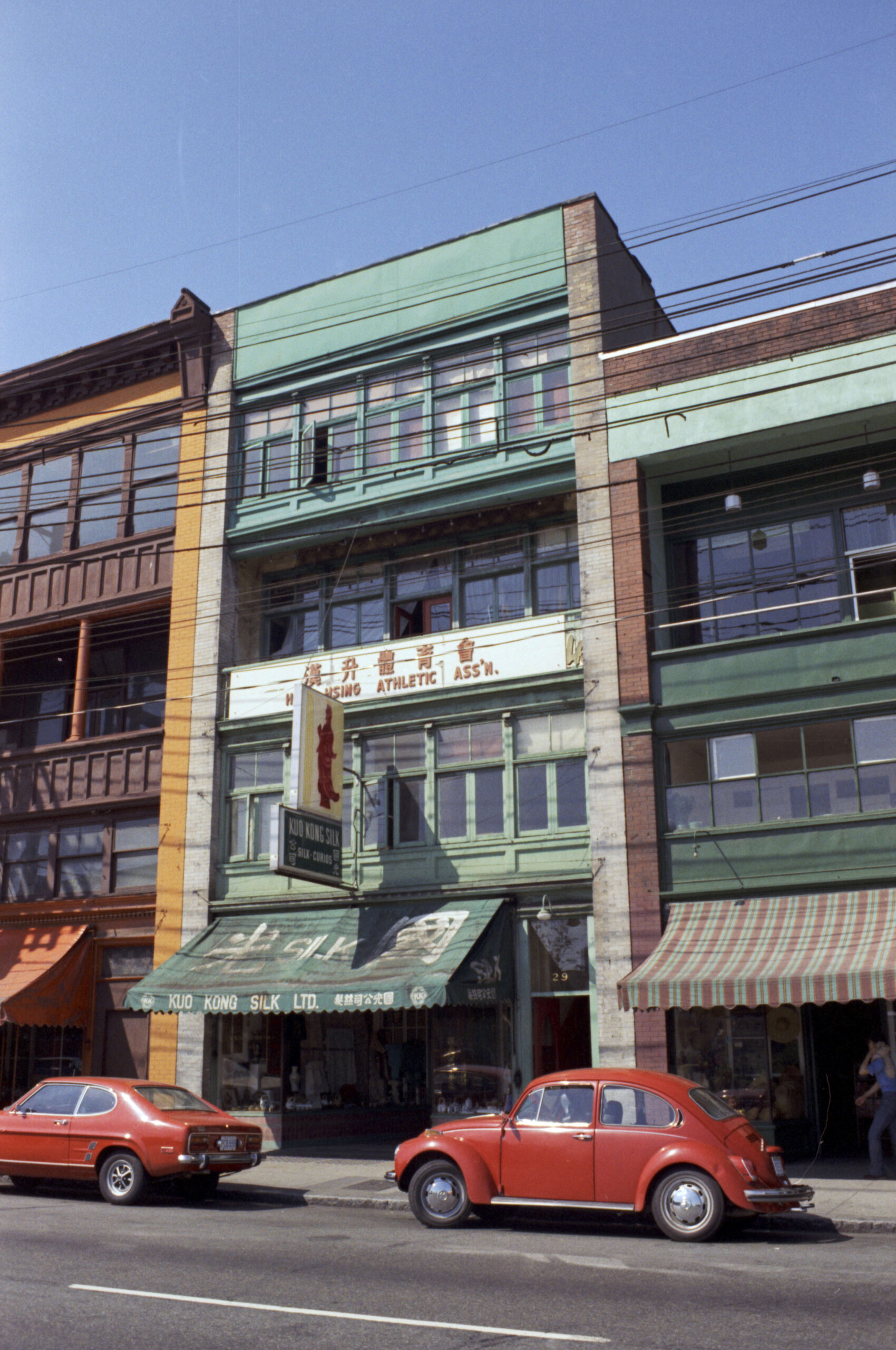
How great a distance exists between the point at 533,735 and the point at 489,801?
1.34 meters

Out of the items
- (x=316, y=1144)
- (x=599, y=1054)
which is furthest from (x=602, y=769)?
(x=316, y=1144)

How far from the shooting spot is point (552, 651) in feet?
68.0

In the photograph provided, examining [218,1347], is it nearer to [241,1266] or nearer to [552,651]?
[241,1266]

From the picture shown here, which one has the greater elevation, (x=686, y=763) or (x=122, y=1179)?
(x=686, y=763)

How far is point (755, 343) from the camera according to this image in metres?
19.9

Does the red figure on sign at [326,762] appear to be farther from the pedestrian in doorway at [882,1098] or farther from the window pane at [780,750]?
the pedestrian in doorway at [882,1098]

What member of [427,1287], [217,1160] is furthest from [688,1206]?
[217,1160]

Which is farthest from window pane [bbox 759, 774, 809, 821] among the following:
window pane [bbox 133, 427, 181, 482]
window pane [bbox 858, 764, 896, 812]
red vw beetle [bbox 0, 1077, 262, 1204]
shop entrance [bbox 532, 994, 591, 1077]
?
window pane [bbox 133, 427, 181, 482]

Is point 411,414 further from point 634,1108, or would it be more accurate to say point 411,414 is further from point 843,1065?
point 634,1108

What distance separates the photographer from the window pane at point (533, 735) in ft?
66.9

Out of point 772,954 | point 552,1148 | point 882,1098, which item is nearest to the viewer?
point 552,1148

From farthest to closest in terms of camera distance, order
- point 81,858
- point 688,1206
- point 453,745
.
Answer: point 81,858 < point 453,745 < point 688,1206

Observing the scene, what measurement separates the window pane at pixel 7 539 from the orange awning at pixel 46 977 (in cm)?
826

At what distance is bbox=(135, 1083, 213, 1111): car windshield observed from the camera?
14.8m
